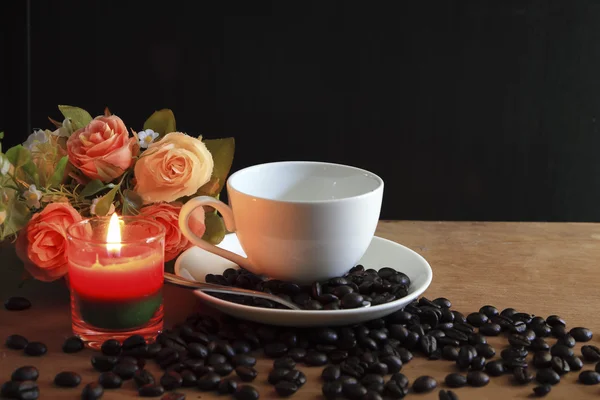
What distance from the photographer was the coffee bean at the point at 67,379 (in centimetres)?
87

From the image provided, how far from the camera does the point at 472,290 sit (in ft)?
3.99

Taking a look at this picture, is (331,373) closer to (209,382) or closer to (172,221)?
(209,382)

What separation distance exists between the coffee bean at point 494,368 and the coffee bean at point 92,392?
1.47 ft

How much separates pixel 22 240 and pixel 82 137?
17 cm

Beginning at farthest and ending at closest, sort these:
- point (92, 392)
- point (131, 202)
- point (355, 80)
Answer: point (355, 80)
point (131, 202)
point (92, 392)

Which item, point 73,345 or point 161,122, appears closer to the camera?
point 73,345

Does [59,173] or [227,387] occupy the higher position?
[59,173]

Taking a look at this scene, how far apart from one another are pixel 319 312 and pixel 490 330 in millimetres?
248

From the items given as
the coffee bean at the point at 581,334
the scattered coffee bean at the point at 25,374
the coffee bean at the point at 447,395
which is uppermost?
the coffee bean at the point at 581,334

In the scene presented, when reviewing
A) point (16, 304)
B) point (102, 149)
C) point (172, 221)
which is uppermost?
point (102, 149)

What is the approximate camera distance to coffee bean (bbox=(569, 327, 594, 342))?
3.34 ft

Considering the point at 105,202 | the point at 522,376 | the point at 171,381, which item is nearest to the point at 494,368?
the point at 522,376

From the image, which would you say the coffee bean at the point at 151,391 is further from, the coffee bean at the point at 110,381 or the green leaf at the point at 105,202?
the green leaf at the point at 105,202

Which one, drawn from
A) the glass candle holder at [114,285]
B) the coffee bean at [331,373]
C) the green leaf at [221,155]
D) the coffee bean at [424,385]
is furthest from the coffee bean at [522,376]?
the green leaf at [221,155]
